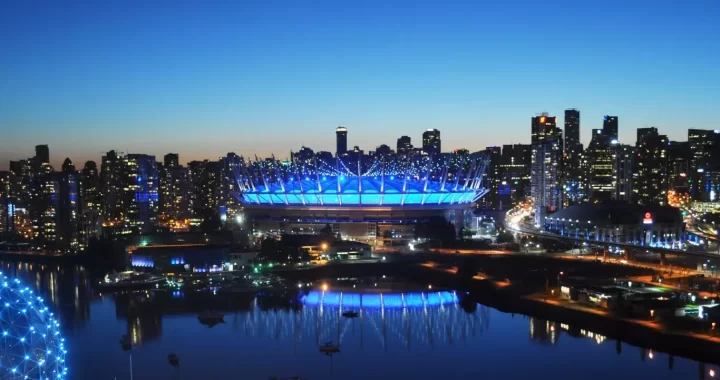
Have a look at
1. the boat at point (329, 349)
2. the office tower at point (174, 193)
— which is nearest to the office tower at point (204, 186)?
the office tower at point (174, 193)

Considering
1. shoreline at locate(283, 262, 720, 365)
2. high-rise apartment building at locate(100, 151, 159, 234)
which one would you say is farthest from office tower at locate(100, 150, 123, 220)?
shoreline at locate(283, 262, 720, 365)

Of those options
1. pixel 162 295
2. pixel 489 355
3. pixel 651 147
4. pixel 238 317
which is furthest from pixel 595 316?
pixel 651 147

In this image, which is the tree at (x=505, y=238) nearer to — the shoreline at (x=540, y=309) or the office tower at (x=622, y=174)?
the shoreline at (x=540, y=309)

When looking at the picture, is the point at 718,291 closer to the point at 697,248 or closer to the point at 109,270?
the point at 697,248

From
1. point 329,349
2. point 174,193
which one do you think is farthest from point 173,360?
point 174,193

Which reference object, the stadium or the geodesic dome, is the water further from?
the stadium

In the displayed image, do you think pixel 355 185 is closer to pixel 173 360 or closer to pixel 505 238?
pixel 505 238
